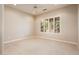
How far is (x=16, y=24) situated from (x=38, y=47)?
2.02ft

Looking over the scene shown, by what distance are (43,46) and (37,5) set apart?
0.80 meters

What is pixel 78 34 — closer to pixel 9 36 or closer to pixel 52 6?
pixel 52 6

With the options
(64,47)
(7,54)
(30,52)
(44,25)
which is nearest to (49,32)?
(44,25)

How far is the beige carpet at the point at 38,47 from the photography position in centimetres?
194

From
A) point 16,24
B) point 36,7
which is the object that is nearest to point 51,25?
point 36,7

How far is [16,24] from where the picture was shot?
1.99 metres

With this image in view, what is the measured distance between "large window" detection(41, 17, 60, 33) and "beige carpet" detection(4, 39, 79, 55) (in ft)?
0.76

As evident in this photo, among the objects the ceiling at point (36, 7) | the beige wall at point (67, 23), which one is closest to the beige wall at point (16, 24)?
the ceiling at point (36, 7)

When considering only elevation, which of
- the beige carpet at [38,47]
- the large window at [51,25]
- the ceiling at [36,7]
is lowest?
the beige carpet at [38,47]

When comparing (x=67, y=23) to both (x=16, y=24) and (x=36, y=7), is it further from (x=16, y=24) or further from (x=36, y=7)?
(x=16, y=24)

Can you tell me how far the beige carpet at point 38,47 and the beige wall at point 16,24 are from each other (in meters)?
0.14

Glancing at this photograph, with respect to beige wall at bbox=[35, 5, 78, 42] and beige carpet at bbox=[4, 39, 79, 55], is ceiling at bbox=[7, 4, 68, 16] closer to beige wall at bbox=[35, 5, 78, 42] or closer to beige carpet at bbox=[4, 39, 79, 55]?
beige wall at bbox=[35, 5, 78, 42]

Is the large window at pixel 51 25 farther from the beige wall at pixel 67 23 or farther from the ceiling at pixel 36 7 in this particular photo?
the ceiling at pixel 36 7

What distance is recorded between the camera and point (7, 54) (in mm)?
1925
